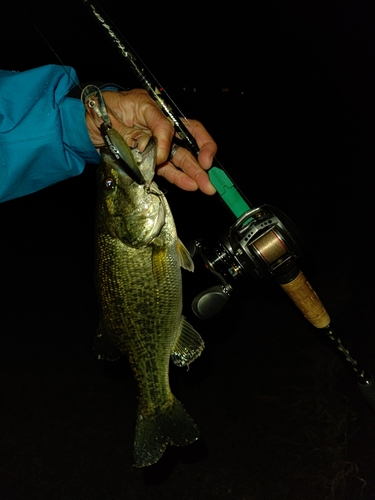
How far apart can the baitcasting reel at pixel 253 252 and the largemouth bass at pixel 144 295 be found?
18cm

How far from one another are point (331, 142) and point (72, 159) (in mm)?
4827

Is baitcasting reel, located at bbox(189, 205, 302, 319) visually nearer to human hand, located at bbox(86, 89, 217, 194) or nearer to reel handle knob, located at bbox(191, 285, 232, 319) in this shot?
reel handle knob, located at bbox(191, 285, 232, 319)

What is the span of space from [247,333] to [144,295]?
8.34 ft

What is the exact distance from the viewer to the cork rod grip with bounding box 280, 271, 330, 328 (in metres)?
1.90

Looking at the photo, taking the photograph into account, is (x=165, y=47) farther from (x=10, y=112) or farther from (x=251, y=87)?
(x=10, y=112)

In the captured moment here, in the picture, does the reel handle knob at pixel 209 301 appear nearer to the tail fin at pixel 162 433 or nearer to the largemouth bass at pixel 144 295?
the largemouth bass at pixel 144 295

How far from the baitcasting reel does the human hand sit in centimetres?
31

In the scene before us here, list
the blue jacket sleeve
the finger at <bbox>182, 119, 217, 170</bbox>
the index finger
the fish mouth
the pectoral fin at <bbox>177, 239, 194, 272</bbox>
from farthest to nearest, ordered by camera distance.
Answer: the blue jacket sleeve → the finger at <bbox>182, 119, 217, 170</bbox> → the pectoral fin at <bbox>177, 239, 194, 272</bbox> → the index finger → the fish mouth

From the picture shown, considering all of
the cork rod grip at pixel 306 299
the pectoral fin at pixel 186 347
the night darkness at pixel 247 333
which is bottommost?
the night darkness at pixel 247 333

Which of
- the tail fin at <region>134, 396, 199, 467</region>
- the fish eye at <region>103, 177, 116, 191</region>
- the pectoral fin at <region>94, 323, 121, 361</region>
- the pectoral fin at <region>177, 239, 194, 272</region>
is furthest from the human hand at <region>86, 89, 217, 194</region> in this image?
the tail fin at <region>134, 396, 199, 467</region>

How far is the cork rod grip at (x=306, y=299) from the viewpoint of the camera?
1.90 metres

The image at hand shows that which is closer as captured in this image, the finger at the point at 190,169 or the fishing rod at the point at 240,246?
the fishing rod at the point at 240,246

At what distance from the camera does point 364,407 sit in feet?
11.2

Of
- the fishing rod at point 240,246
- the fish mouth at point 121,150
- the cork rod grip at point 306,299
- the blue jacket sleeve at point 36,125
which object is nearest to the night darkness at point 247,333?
the blue jacket sleeve at point 36,125
